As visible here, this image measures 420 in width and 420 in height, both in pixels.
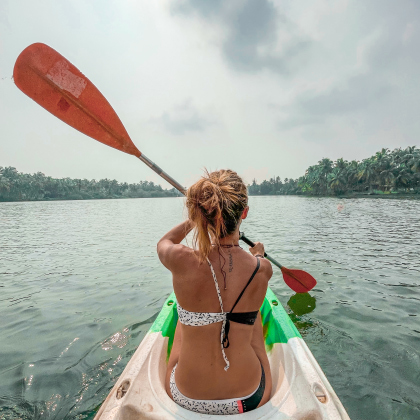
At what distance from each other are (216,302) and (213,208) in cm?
57

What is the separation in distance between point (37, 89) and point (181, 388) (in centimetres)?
340

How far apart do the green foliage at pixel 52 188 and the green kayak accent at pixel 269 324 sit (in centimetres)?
7182

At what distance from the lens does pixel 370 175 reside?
64875 millimetres

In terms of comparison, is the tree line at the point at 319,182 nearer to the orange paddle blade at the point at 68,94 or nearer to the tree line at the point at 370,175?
the tree line at the point at 370,175

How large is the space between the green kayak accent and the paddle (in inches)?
60.2

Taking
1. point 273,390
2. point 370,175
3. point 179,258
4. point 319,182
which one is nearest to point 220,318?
point 179,258

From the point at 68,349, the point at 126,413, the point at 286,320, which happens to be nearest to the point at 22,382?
the point at 68,349

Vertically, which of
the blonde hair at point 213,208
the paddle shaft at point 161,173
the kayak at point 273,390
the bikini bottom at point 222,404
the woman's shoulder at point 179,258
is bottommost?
the kayak at point 273,390

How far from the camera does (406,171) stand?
186 ft

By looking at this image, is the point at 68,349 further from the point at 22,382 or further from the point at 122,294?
the point at 122,294

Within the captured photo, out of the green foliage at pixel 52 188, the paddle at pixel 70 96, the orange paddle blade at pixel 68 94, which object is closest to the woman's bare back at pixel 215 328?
the paddle at pixel 70 96

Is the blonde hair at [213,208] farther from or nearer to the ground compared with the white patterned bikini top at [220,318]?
farther from the ground

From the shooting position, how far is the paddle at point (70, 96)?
9.86 feet

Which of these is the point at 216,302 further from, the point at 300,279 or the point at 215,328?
the point at 300,279
